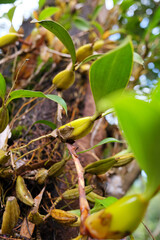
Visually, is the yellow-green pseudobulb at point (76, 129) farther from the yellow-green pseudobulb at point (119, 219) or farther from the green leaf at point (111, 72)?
the yellow-green pseudobulb at point (119, 219)

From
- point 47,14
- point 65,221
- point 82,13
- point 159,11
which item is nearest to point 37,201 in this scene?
point 65,221

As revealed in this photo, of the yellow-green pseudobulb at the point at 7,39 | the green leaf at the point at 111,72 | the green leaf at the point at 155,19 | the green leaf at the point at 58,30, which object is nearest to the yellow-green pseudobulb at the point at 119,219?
the green leaf at the point at 111,72

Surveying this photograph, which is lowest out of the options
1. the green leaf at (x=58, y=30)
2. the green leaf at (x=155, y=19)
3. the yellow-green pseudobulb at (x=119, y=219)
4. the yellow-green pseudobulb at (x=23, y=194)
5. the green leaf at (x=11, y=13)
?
the yellow-green pseudobulb at (x=23, y=194)

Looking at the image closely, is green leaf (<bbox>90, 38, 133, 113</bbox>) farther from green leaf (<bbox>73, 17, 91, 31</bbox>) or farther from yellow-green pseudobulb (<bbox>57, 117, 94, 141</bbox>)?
green leaf (<bbox>73, 17, 91, 31</bbox>)

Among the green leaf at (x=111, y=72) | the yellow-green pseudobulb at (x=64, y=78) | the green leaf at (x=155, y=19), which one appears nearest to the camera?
the green leaf at (x=111, y=72)

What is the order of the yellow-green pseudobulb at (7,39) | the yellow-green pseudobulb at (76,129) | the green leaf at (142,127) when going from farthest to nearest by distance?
the yellow-green pseudobulb at (7,39) → the yellow-green pseudobulb at (76,129) → the green leaf at (142,127)

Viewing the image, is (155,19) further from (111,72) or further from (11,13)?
(111,72)

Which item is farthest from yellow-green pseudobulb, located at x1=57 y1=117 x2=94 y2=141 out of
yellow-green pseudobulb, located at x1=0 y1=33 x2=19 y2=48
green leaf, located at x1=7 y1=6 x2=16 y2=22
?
green leaf, located at x1=7 y1=6 x2=16 y2=22
